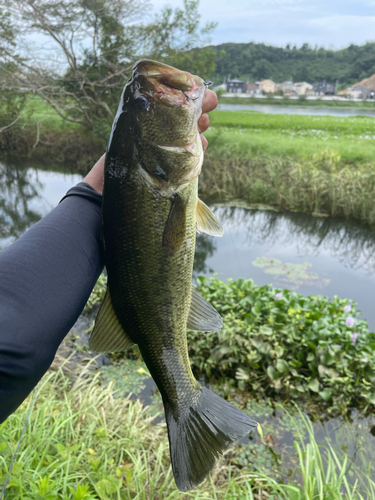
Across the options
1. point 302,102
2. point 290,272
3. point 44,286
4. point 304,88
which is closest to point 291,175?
point 290,272

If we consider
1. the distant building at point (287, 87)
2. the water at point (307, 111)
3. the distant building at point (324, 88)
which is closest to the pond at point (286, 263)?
the water at point (307, 111)

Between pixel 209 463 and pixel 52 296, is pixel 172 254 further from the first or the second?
pixel 209 463

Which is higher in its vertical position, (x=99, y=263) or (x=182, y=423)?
(x=99, y=263)

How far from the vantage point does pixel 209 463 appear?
3.84 ft

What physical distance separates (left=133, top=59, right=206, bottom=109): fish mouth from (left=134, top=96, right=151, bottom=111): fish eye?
0.11 ft

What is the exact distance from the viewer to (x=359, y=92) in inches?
1866

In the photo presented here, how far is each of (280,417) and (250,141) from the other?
12167 mm

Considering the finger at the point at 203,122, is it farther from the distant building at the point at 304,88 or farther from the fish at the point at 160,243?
the distant building at the point at 304,88

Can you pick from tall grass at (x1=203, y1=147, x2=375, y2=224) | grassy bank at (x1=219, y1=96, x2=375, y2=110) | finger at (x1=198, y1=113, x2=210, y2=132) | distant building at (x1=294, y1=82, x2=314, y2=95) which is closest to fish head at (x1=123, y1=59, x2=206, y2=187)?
finger at (x1=198, y1=113, x2=210, y2=132)

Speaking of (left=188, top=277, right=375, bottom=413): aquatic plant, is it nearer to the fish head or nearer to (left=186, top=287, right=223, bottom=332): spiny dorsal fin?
(left=186, top=287, right=223, bottom=332): spiny dorsal fin

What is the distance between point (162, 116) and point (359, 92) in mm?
55037

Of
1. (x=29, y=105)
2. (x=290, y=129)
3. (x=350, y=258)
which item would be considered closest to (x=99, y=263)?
(x=350, y=258)

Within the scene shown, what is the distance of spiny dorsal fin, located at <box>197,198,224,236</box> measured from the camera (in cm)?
136

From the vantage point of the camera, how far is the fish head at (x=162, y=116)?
117cm
